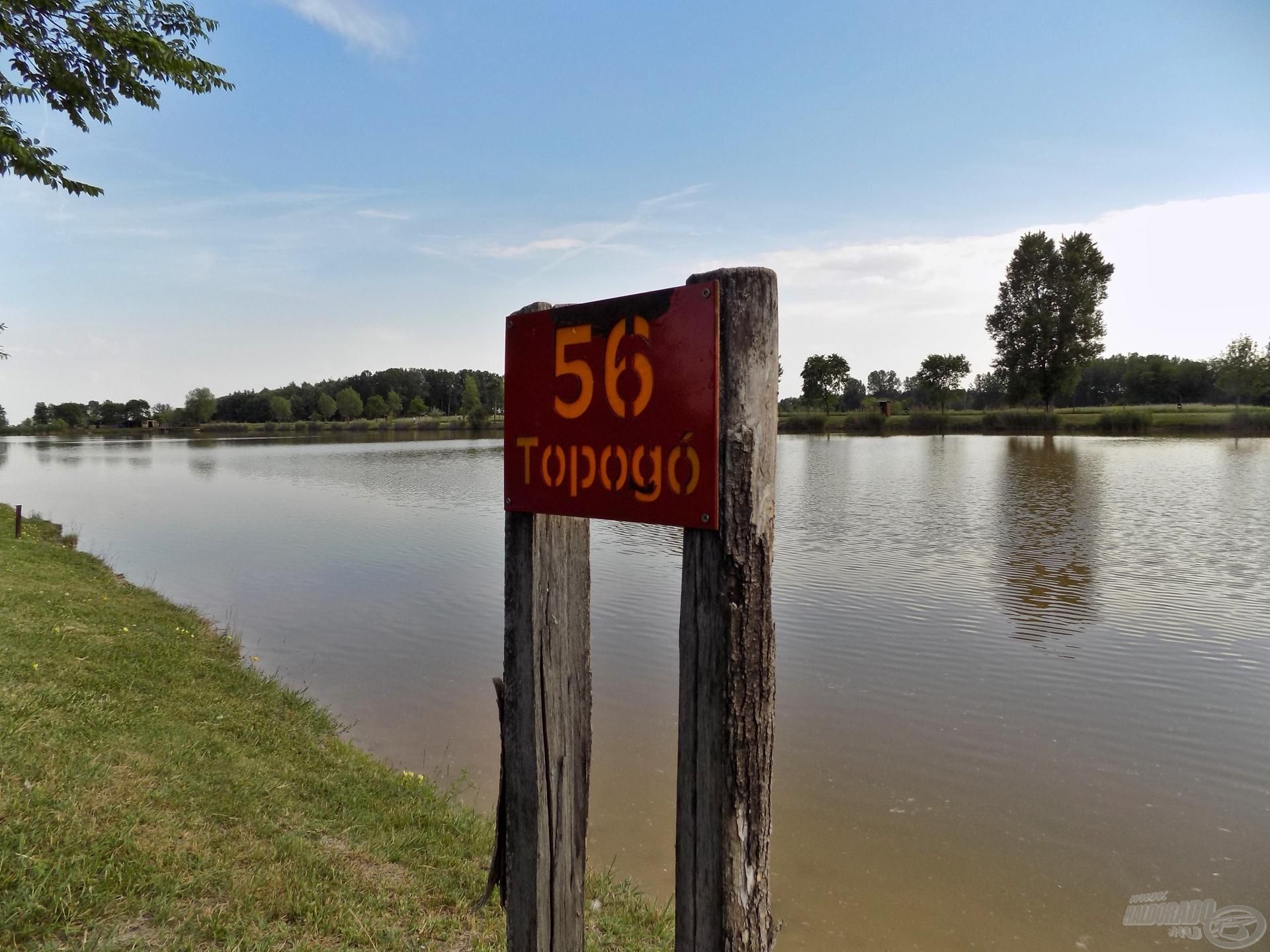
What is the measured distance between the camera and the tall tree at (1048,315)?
5981 centimetres

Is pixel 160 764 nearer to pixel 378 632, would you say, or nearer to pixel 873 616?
pixel 378 632

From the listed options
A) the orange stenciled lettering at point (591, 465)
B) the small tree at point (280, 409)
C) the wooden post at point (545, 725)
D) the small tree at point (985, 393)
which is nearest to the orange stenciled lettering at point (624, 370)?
the orange stenciled lettering at point (591, 465)

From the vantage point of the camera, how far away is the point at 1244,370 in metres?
59.8

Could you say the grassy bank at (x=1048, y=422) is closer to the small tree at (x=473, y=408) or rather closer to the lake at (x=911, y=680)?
the lake at (x=911, y=680)

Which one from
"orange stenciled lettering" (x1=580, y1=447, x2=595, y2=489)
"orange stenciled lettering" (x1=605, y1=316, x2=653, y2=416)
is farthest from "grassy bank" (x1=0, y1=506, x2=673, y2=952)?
"orange stenciled lettering" (x1=605, y1=316, x2=653, y2=416)

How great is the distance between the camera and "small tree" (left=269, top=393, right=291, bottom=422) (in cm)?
12925

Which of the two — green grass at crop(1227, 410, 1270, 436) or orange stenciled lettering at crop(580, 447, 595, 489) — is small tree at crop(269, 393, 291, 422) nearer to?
green grass at crop(1227, 410, 1270, 436)

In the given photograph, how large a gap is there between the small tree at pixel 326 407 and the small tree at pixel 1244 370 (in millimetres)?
116836

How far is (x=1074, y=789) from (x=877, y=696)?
1.94m

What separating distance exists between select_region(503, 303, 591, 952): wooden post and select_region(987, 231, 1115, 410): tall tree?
222 ft

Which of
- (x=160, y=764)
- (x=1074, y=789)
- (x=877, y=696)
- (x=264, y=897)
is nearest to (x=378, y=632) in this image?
(x=160, y=764)

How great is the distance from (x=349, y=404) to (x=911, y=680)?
128678mm

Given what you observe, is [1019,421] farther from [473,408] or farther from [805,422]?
[473,408]

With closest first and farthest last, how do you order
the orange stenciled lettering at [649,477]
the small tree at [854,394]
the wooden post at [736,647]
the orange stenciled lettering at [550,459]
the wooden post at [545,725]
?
the wooden post at [736,647], the orange stenciled lettering at [649,477], the orange stenciled lettering at [550,459], the wooden post at [545,725], the small tree at [854,394]
